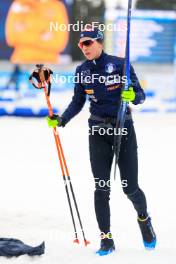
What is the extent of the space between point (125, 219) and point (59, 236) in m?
1.08

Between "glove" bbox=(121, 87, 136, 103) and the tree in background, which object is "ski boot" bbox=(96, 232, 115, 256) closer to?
"glove" bbox=(121, 87, 136, 103)

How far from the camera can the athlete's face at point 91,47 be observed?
4.79 m

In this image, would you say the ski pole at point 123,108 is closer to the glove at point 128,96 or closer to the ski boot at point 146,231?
the glove at point 128,96

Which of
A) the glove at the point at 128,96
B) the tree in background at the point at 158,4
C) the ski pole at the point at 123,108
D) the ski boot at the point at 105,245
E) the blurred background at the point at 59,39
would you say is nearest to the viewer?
the glove at the point at 128,96

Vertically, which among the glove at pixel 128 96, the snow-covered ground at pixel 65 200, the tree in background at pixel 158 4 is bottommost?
the snow-covered ground at pixel 65 200

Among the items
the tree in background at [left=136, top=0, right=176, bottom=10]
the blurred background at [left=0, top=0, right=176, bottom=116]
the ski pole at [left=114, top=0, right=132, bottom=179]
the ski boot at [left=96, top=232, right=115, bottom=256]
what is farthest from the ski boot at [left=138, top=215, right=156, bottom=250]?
the tree in background at [left=136, top=0, right=176, bottom=10]

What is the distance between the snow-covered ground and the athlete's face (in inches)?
72.2

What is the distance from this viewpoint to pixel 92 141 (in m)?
5.00

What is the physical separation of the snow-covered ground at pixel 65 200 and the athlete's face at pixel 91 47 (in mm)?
1835

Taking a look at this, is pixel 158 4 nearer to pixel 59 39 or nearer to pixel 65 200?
pixel 59 39

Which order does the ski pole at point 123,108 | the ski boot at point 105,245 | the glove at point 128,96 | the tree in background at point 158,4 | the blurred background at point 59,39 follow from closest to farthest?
the glove at point 128,96 < the ski pole at point 123,108 < the ski boot at point 105,245 < the blurred background at point 59,39 < the tree in background at point 158,4

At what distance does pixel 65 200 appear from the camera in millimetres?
7285

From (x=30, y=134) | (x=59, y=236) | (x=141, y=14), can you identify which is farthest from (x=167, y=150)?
(x=141, y=14)

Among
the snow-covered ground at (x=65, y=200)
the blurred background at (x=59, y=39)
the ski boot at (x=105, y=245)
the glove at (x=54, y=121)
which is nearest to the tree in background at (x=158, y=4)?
the blurred background at (x=59, y=39)
